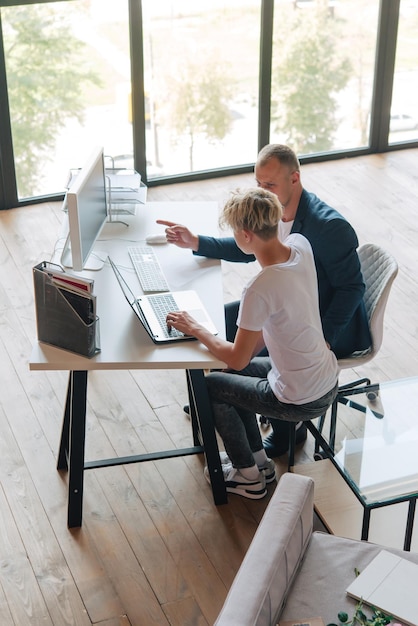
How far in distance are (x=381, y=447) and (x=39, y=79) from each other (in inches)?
135

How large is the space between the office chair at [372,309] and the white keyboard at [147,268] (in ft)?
2.31

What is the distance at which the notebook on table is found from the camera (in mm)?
2154

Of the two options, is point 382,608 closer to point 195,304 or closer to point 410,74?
point 195,304

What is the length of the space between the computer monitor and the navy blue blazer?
750 mm

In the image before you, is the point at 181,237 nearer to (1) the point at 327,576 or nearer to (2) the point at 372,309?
(2) the point at 372,309

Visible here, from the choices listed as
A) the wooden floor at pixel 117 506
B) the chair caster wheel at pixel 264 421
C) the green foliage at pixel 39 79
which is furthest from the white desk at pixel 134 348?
the green foliage at pixel 39 79

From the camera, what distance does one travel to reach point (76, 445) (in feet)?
9.73

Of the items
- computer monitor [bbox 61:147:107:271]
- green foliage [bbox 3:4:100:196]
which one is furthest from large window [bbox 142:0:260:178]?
computer monitor [bbox 61:147:107:271]

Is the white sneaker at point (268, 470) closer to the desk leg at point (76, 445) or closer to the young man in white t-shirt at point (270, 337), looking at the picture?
the young man in white t-shirt at point (270, 337)

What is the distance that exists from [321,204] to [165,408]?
1.18 m

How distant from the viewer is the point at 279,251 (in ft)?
8.85

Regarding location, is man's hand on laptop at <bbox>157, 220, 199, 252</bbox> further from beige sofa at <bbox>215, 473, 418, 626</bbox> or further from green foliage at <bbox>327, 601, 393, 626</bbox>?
green foliage at <bbox>327, 601, 393, 626</bbox>

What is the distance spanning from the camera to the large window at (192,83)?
527 cm

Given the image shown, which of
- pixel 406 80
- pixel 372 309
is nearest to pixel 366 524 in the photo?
pixel 372 309
